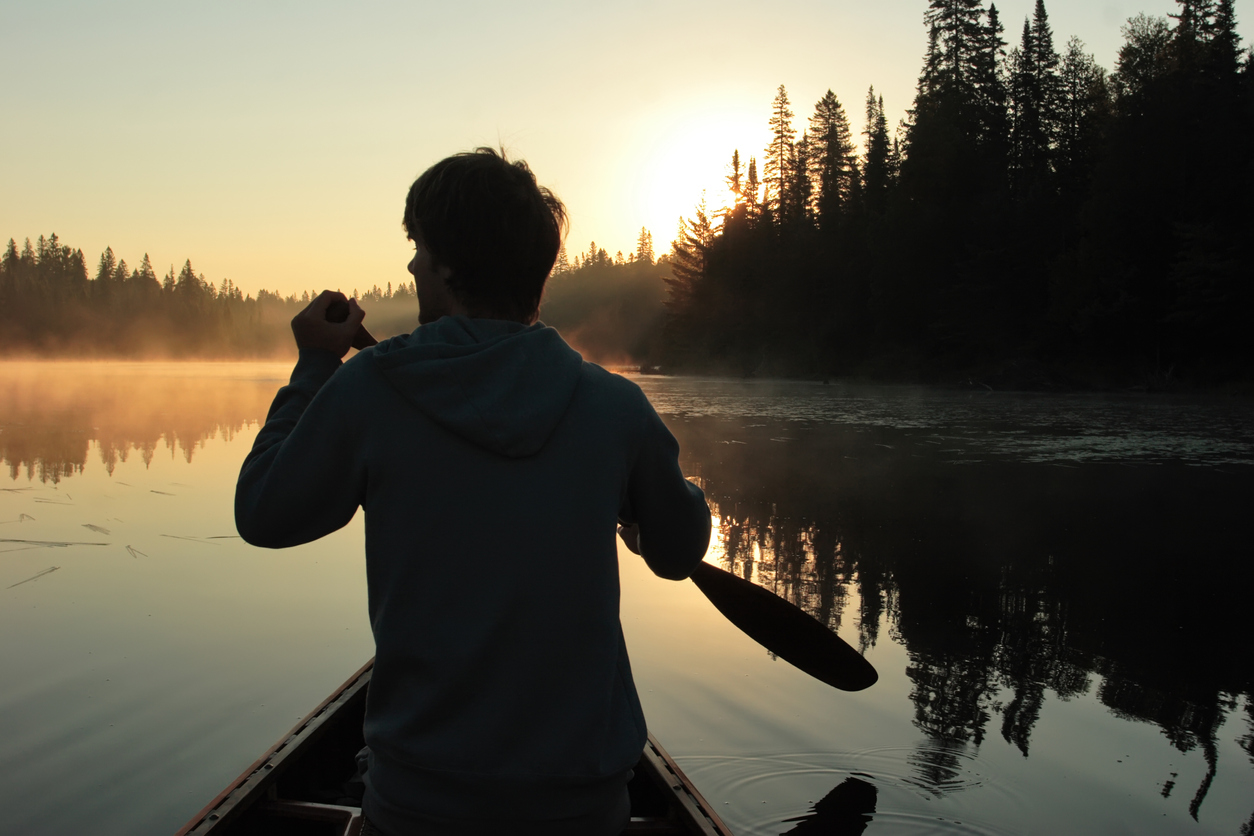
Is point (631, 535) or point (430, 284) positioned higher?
point (430, 284)

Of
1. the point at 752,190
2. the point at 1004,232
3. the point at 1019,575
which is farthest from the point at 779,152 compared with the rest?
the point at 1019,575

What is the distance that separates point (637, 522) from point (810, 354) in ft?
176

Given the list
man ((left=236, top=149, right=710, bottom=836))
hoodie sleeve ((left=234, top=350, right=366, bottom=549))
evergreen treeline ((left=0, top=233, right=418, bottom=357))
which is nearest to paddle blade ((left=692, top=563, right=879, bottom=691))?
man ((left=236, top=149, right=710, bottom=836))

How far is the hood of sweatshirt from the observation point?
4.06 feet

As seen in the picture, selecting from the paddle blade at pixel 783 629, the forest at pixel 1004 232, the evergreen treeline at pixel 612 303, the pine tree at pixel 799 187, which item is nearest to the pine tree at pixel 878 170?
the forest at pixel 1004 232

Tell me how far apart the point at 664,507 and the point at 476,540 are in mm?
349

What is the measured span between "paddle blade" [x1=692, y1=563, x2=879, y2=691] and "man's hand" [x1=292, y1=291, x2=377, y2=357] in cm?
134

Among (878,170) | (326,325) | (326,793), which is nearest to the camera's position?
(326,325)

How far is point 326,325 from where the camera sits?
1522 mm

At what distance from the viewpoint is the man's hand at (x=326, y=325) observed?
1.51m

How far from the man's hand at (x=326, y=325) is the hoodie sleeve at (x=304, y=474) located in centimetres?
15

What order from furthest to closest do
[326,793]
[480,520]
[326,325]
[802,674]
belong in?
[802,674] → [326,793] → [326,325] → [480,520]

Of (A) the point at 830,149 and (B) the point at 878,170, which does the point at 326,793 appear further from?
(A) the point at 830,149

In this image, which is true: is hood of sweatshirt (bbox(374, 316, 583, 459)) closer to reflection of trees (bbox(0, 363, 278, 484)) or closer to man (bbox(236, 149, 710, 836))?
man (bbox(236, 149, 710, 836))
